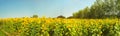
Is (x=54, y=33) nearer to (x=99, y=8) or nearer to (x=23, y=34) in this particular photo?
(x=23, y=34)

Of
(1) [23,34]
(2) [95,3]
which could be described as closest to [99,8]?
(2) [95,3]

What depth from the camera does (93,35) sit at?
48.8 feet

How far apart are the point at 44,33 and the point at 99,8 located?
2066 centimetres

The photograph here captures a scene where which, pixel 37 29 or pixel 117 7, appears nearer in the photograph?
pixel 37 29

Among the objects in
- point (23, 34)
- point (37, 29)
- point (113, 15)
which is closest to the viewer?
point (37, 29)

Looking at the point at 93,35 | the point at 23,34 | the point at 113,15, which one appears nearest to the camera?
the point at 93,35

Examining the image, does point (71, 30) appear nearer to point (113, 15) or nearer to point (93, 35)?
point (93, 35)

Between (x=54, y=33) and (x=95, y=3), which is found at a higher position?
(x=95, y=3)

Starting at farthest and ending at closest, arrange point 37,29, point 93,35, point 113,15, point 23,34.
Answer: point 113,15
point 23,34
point 37,29
point 93,35

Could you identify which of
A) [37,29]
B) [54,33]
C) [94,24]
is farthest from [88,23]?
[37,29]

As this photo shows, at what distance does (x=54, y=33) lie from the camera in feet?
50.2

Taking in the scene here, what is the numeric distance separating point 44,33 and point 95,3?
67.7 feet

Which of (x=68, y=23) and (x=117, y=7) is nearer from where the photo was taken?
(x=68, y=23)

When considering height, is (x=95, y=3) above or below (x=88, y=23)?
above
